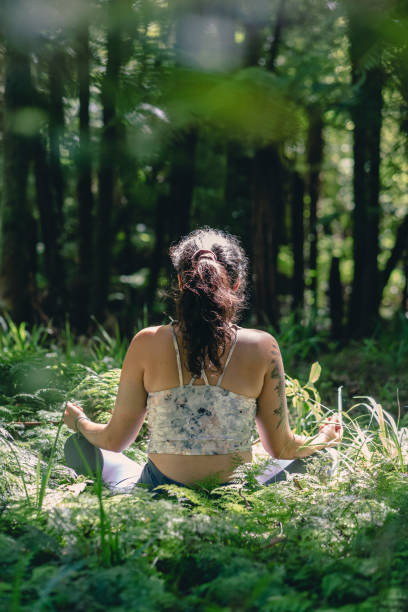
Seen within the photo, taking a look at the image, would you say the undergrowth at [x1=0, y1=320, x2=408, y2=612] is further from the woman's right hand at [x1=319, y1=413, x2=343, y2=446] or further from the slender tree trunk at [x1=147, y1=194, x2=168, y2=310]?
the slender tree trunk at [x1=147, y1=194, x2=168, y2=310]

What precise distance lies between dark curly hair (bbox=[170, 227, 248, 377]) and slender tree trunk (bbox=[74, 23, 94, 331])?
2.67 m

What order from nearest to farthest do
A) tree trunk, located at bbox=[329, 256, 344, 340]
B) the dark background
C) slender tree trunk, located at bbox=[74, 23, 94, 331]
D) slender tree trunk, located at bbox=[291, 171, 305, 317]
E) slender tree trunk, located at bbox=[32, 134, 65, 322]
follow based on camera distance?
1. the dark background
2. slender tree trunk, located at bbox=[74, 23, 94, 331]
3. slender tree trunk, located at bbox=[32, 134, 65, 322]
4. tree trunk, located at bbox=[329, 256, 344, 340]
5. slender tree trunk, located at bbox=[291, 171, 305, 317]

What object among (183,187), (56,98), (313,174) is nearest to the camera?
(56,98)

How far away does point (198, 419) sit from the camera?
235 cm

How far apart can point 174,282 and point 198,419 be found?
2.22ft

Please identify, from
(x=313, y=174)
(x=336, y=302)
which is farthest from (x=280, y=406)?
(x=313, y=174)

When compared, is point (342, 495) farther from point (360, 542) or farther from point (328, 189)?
point (328, 189)

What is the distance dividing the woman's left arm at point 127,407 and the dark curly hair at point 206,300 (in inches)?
8.9

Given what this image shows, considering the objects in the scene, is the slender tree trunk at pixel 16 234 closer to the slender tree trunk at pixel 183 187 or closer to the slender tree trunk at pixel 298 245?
the slender tree trunk at pixel 183 187

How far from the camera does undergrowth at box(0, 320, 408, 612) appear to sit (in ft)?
5.07

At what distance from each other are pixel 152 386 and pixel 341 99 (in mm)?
4979

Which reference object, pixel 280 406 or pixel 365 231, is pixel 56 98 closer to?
pixel 280 406

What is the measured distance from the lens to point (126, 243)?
10703mm

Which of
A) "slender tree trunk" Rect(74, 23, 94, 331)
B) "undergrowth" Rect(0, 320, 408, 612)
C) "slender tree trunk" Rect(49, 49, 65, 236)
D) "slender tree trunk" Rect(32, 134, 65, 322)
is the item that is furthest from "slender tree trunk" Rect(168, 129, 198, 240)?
"undergrowth" Rect(0, 320, 408, 612)
